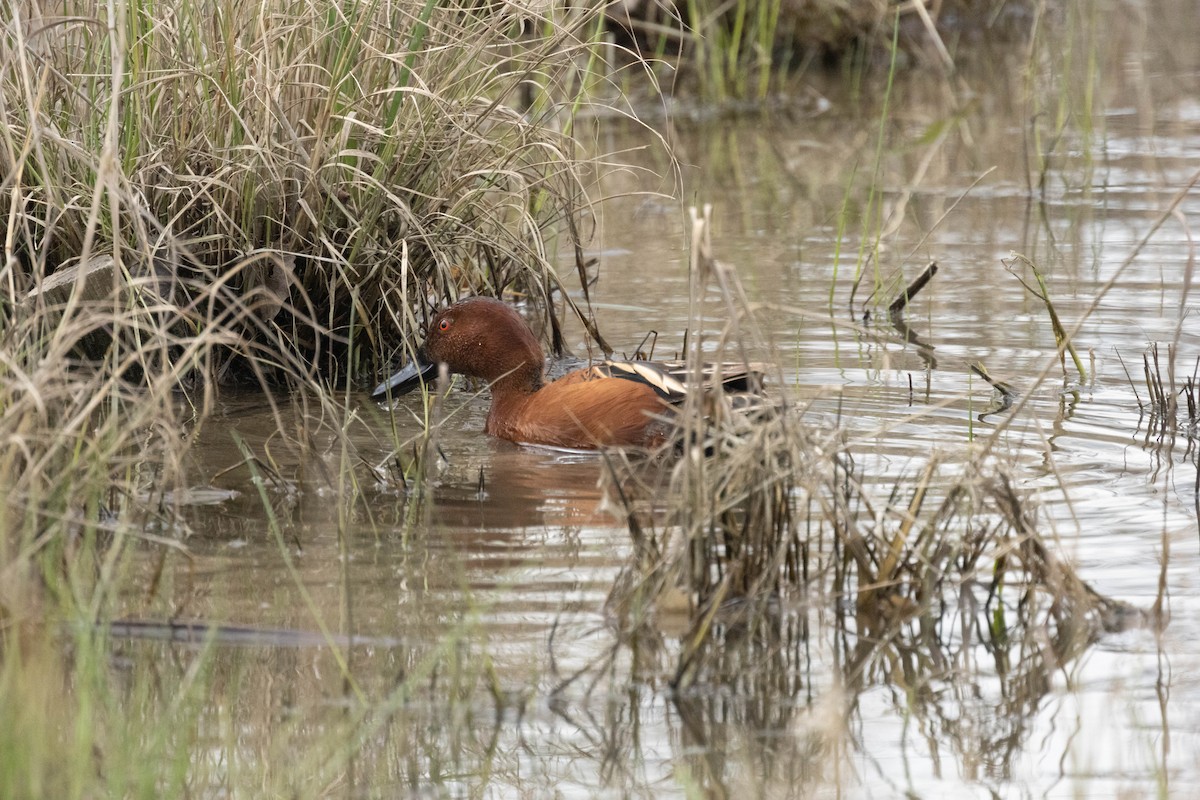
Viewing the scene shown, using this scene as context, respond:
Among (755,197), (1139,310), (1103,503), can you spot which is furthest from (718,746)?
(755,197)

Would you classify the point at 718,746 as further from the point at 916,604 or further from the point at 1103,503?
the point at 1103,503

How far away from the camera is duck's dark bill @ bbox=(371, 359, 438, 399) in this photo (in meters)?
5.56

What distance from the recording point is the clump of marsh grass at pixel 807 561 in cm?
344

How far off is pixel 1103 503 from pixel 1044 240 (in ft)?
11.9

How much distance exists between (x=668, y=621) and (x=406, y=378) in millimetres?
2310

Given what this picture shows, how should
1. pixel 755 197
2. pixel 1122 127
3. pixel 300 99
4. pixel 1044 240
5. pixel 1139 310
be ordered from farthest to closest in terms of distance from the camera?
pixel 1122 127 < pixel 755 197 < pixel 1044 240 < pixel 1139 310 < pixel 300 99

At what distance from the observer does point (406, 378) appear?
5574 mm

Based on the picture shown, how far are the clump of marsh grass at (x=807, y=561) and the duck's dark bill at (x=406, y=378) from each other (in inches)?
78.7

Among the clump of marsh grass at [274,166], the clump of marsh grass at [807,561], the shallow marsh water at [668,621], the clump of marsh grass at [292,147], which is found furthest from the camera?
the clump of marsh grass at [292,147]

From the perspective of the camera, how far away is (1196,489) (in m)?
4.41

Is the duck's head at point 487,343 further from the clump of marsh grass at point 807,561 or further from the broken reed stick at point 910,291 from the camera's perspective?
the clump of marsh grass at point 807,561

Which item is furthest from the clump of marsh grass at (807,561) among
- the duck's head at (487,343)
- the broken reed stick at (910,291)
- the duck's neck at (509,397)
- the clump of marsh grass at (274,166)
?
the broken reed stick at (910,291)

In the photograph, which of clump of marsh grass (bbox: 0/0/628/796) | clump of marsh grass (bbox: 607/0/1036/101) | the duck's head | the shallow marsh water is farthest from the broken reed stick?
clump of marsh grass (bbox: 607/0/1036/101)

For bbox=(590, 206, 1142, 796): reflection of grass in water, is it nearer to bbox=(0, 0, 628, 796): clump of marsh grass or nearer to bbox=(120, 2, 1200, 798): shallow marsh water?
bbox=(120, 2, 1200, 798): shallow marsh water
